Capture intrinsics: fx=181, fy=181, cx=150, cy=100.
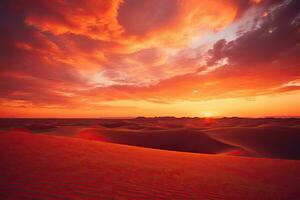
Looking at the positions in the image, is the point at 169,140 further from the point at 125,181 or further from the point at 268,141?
the point at 125,181

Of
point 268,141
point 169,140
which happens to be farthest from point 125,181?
point 268,141

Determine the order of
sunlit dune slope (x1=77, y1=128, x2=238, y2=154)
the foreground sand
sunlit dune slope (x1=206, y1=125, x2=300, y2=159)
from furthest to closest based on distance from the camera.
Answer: sunlit dune slope (x1=77, y1=128, x2=238, y2=154)
sunlit dune slope (x1=206, y1=125, x2=300, y2=159)
the foreground sand

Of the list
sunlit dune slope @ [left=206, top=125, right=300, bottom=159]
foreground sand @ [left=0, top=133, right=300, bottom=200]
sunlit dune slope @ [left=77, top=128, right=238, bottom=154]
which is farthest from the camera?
sunlit dune slope @ [left=77, top=128, right=238, bottom=154]

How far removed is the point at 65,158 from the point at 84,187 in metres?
2.91

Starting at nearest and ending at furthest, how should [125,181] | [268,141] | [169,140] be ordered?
[125,181] < [268,141] < [169,140]

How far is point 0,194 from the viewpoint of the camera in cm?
335

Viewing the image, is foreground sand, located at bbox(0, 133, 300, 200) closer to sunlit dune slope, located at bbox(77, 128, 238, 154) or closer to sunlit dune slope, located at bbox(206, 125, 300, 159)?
sunlit dune slope, located at bbox(206, 125, 300, 159)

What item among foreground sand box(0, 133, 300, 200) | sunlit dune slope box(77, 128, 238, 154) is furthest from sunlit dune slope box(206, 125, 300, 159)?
foreground sand box(0, 133, 300, 200)

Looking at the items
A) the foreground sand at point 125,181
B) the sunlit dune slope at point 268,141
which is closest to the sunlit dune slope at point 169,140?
the sunlit dune slope at point 268,141

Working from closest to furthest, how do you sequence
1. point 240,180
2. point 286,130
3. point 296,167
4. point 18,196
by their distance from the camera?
point 18,196 < point 240,180 < point 296,167 < point 286,130

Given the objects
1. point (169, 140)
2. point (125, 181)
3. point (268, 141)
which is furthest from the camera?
point (169, 140)

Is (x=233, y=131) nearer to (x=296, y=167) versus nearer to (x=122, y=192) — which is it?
(x=296, y=167)

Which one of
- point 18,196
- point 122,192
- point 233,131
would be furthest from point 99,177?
point 233,131

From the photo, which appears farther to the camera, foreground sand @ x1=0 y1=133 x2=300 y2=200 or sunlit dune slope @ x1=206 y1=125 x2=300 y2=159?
sunlit dune slope @ x1=206 y1=125 x2=300 y2=159
